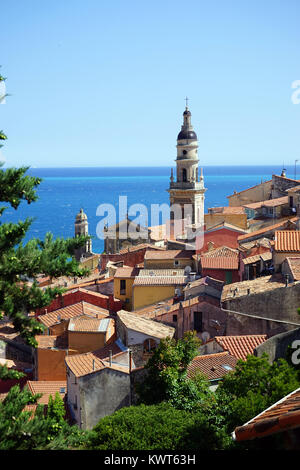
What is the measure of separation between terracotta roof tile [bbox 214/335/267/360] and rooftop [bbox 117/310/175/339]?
2276mm

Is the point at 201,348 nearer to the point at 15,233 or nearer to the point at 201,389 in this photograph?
the point at 201,389

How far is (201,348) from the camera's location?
2005 cm

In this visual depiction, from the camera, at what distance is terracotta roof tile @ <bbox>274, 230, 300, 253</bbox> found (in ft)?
74.2

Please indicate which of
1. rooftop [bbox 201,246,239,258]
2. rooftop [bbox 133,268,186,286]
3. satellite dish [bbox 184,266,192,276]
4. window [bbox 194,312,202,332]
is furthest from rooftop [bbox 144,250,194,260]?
window [bbox 194,312,202,332]

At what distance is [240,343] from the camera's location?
18.6m

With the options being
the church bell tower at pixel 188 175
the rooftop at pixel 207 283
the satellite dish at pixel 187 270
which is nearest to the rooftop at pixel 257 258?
the rooftop at pixel 207 283

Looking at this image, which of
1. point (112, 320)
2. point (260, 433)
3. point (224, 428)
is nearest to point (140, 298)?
point (112, 320)

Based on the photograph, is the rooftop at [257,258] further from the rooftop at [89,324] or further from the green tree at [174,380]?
the green tree at [174,380]

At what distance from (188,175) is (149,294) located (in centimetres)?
2160

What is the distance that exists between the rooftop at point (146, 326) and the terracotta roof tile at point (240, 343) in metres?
2.28

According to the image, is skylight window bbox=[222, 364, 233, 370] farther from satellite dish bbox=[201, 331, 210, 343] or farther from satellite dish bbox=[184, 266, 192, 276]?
satellite dish bbox=[184, 266, 192, 276]

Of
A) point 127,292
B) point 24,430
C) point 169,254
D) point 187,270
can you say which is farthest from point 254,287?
point 24,430

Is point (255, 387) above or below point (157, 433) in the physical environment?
above

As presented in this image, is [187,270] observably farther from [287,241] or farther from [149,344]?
[149,344]
